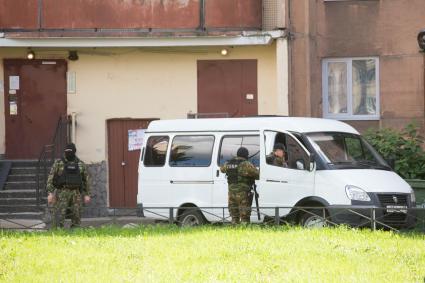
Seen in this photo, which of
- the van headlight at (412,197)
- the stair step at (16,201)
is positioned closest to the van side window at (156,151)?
the van headlight at (412,197)

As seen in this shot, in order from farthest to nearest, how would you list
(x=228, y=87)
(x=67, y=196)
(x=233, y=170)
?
(x=228, y=87) → (x=67, y=196) → (x=233, y=170)

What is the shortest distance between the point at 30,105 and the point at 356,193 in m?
11.8

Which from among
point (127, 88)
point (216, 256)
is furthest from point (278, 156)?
point (127, 88)

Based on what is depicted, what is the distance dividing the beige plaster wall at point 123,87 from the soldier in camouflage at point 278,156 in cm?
788

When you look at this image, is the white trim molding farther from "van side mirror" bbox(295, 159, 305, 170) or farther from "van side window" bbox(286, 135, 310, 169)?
"van side mirror" bbox(295, 159, 305, 170)

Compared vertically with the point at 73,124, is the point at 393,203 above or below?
below

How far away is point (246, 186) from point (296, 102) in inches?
290

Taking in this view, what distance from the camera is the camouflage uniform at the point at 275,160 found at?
17.4 m

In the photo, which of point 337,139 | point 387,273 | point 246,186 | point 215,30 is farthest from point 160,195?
point 387,273

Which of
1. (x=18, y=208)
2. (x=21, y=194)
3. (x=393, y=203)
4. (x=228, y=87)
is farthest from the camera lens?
(x=228, y=87)

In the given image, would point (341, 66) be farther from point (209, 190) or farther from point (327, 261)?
point (327, 261)

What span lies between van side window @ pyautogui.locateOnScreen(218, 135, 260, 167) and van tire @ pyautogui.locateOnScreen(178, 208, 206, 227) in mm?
1003

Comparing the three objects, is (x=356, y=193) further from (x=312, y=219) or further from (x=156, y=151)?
(x=156, y=151)

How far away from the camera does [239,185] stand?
17172mm
